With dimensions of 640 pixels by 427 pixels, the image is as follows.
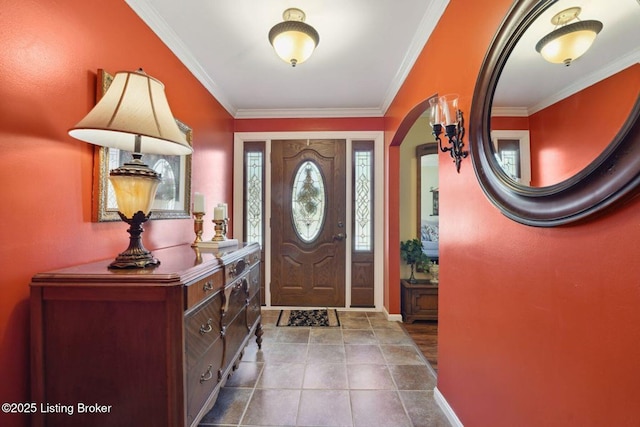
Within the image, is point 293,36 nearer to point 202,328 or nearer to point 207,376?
point 202,328

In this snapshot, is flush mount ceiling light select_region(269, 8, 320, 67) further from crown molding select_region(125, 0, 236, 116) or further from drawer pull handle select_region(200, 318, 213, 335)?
drawer pull handle select_region(200, 318, 213, 335)

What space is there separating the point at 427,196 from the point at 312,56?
2236 millimetres

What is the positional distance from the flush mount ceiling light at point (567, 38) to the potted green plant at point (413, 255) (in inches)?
102

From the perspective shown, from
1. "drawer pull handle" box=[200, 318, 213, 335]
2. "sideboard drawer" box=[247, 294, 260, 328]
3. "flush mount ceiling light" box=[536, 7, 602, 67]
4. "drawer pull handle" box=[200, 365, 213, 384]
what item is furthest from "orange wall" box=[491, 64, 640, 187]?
"sideboard drawer" box=[247, 294, 260, 328]

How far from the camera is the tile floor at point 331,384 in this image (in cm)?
165

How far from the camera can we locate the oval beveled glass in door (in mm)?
3543

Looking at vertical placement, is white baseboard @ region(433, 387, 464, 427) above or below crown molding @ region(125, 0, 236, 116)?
below

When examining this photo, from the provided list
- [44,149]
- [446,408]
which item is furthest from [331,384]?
[44,149]

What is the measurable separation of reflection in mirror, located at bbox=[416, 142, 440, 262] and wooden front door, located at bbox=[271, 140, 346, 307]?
3.26ft

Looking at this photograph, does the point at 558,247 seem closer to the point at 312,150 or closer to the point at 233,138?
the point at 312,150

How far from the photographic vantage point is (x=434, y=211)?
358 centimetres

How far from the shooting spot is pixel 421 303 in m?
3.15

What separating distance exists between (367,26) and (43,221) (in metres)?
2.18

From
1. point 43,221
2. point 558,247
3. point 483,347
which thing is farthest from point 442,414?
point 43,221
